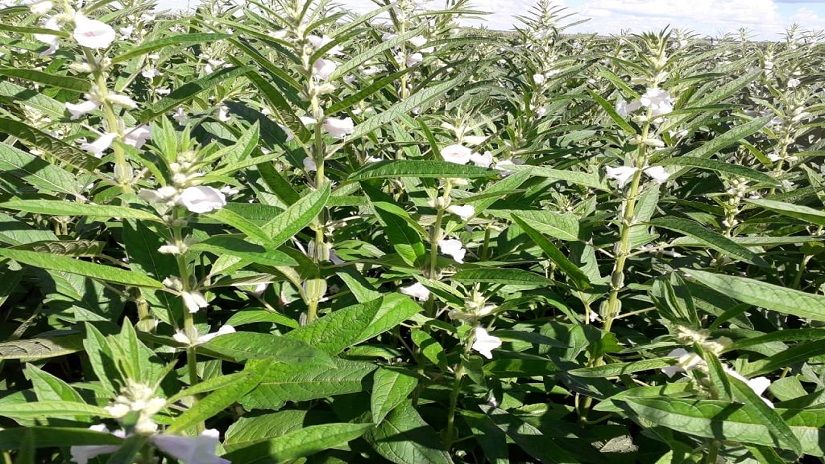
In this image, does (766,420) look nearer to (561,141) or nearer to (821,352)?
(821,352)

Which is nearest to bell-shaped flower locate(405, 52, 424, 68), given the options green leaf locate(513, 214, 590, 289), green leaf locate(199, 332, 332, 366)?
green leaf locate(513, 214, 590, 289)

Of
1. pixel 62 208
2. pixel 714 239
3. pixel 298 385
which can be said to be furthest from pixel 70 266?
pixel 714 239

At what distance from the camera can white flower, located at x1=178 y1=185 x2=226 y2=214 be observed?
1.45 metres

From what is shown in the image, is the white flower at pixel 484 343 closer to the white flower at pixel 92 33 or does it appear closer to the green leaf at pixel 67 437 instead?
the green leaf at pixel 67 437

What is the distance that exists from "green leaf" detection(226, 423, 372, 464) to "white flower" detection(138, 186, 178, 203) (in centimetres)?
64

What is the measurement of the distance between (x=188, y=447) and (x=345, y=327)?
55cm

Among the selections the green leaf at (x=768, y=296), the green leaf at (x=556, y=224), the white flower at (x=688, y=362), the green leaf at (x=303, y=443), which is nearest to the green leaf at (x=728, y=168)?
the green leaf at (x=556, y=224)

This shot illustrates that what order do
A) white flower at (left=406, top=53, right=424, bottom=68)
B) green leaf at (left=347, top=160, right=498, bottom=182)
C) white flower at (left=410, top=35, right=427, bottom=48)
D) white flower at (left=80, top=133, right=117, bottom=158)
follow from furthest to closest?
white flower at (left=410, top=35, right=427, bottom=48) → white flower at (left=406, top=53, right=424, bottom=68) → white flower at (left=80, top=133, right=117, bottom=158) → green leaf at (left=347, top=160, right=498, bottom=182)

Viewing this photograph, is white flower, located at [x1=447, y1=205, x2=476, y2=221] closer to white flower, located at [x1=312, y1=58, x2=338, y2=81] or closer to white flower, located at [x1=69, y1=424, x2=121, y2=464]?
white flower, located at [x1=312, y1=58, x2=338, y2=81]

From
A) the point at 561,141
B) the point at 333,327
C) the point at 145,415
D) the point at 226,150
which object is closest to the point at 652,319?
the point at 561,141

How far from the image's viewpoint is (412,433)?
184 cm

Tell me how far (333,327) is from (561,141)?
2326mm

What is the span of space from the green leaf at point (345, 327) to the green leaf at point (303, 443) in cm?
22

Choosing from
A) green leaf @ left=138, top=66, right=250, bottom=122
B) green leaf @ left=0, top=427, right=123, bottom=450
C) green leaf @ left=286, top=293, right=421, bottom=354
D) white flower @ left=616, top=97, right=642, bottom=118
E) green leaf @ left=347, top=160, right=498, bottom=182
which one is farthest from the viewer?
white flower @ left=616, top=97, right=642, bottom=118
